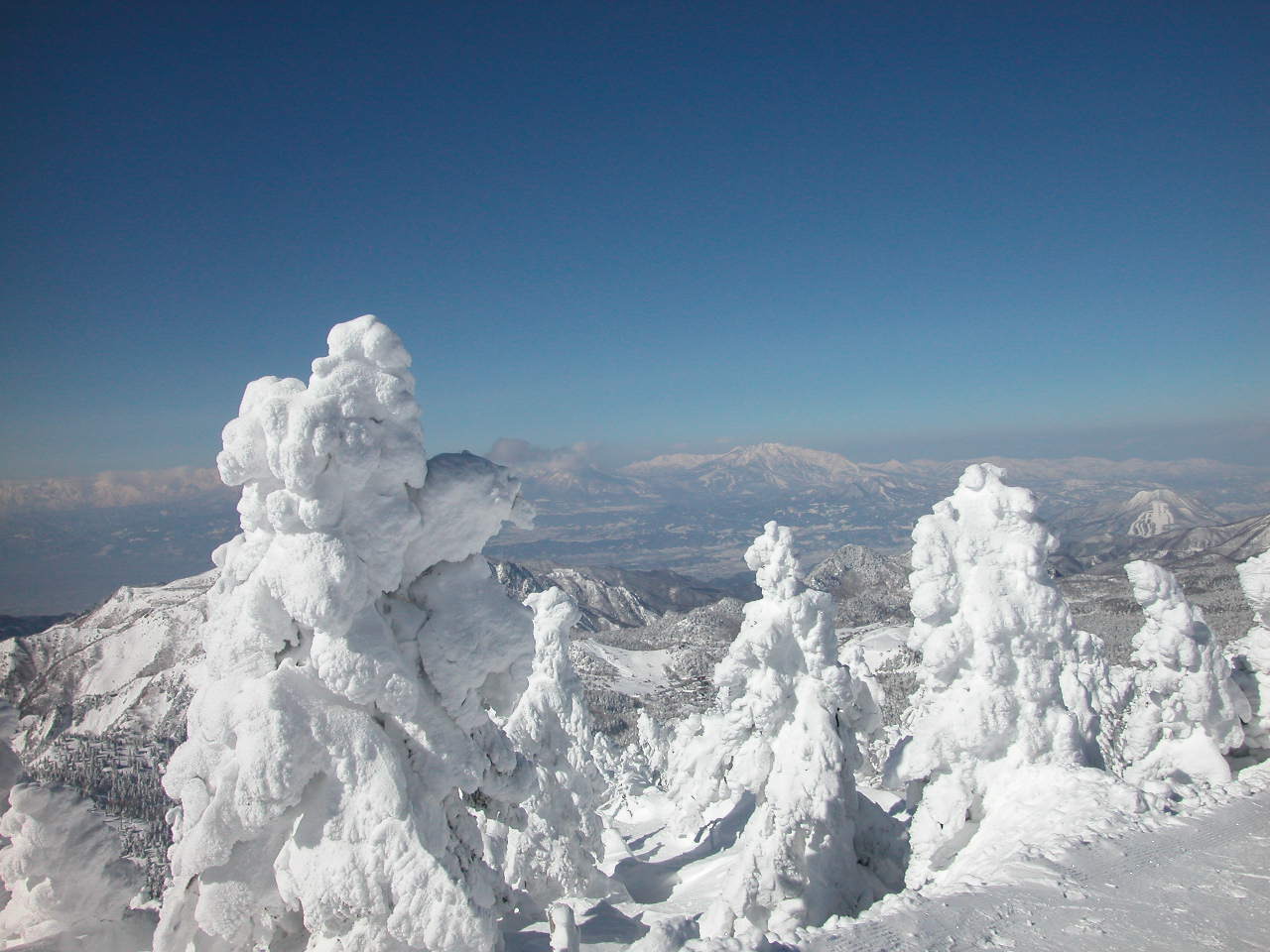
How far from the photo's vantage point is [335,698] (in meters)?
9.09

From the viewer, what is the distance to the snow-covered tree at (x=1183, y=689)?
18.2m

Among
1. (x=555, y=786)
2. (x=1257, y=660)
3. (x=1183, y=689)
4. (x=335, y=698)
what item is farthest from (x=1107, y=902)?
(x=555, y=786)

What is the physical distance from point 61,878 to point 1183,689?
26.0m

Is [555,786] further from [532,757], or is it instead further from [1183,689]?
[1183,689]

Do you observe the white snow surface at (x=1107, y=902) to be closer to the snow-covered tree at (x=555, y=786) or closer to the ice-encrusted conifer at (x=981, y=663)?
the ice-encrusted conifer at (x=981, y=663)

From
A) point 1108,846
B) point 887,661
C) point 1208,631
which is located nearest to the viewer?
point 1108,846

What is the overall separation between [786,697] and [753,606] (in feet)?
9.19

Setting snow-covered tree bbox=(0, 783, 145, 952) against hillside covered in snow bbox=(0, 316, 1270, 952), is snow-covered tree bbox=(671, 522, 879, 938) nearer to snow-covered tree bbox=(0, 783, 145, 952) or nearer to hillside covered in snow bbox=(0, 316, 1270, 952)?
hillside covered in snow bbox=(0, 316, 1270, 952)

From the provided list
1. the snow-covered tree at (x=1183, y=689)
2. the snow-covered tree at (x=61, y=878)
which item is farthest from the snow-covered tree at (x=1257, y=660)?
the snow-covered tree at (x=61, y=878)

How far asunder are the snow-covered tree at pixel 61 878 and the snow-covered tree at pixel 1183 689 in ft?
77.3

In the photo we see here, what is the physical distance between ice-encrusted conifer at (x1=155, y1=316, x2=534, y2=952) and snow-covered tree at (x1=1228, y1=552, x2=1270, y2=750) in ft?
69.5

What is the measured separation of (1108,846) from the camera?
10.6 m

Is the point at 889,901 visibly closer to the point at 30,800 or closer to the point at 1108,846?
the point at 1108,846

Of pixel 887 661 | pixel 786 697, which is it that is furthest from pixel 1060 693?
pixel 887 661
